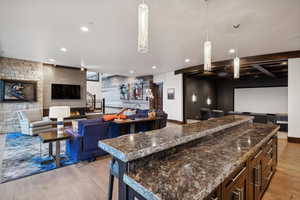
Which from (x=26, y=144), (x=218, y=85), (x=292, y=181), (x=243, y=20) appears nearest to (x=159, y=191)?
(x=292, y=181)

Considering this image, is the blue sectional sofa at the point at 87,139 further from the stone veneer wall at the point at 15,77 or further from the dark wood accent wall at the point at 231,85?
the dark wood accent wall at the point at 231,85

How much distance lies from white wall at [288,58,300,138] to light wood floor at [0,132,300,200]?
2254 mm

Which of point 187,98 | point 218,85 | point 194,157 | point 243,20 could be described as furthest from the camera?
point 218,85

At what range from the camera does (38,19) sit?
285 centimetres

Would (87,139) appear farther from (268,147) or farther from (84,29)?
(268,147)

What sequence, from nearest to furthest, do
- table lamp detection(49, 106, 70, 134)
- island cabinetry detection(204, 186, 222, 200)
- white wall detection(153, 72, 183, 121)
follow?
island cabinetry detection(204, 186, 222, 200) < table lamp detection(49, 106, 70, 134) < white wall detection(153, 72, 183, 121)

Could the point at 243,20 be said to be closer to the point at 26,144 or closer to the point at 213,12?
the point at 213,12

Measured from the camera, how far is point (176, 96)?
7.95 meters

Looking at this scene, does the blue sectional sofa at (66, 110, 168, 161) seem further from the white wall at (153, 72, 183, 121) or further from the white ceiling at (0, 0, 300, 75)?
the white wall at (153, 72, 183, 121)

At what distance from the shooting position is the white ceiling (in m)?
2.36

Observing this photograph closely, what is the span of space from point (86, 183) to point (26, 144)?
317cm

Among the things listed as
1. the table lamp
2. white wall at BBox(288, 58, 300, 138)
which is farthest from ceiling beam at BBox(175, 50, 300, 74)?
the table lamp

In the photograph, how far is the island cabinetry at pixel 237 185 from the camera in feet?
3.48

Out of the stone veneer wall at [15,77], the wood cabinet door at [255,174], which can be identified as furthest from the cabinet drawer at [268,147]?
the stone veneer wall at [15,77]
